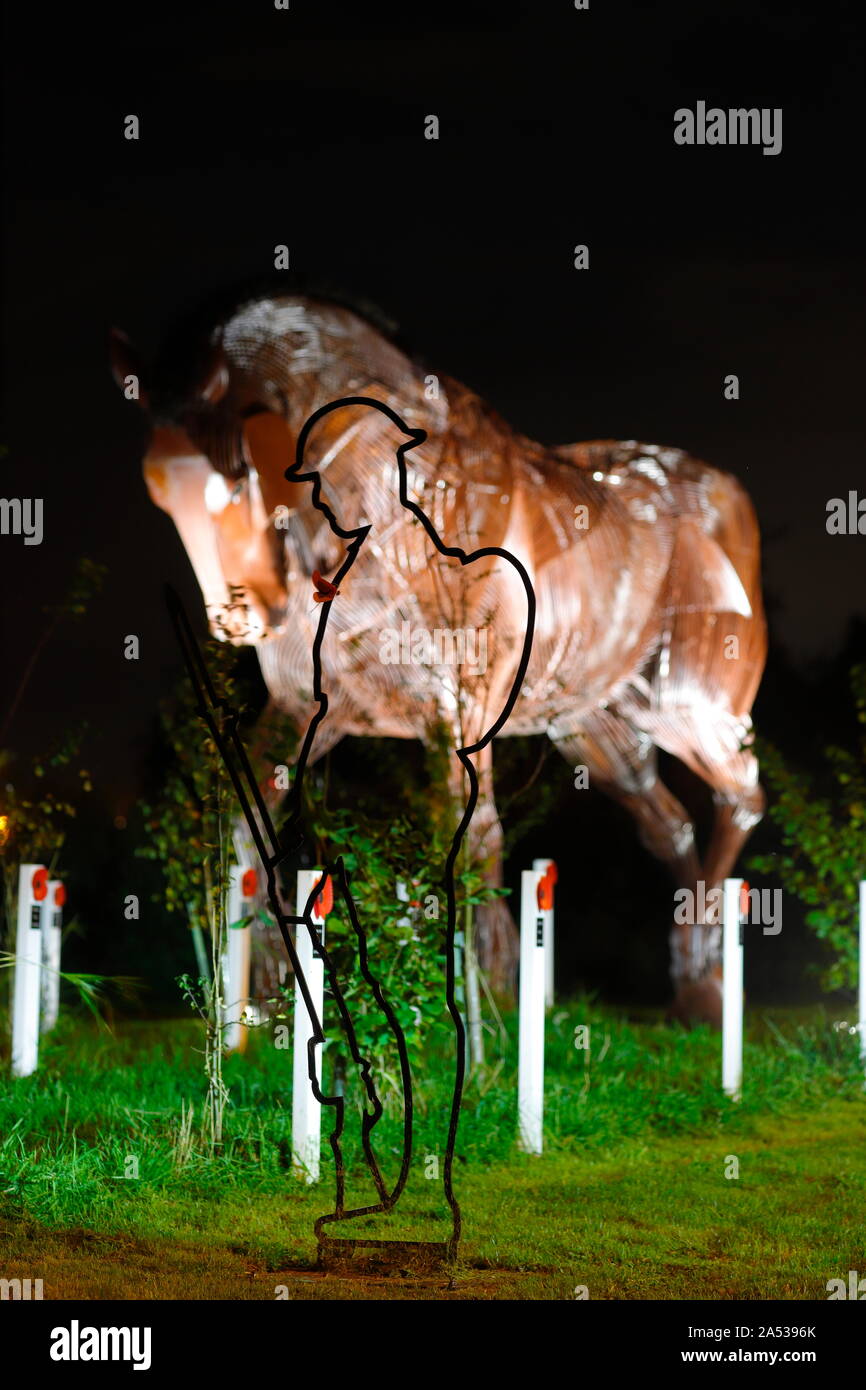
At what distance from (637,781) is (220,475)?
170 inches

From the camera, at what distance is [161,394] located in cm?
895

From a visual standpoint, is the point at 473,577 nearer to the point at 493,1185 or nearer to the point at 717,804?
the point at 493,1185

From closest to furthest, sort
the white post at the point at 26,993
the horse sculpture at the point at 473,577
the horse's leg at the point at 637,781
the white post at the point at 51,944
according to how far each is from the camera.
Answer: the white post at the point at 26,993, the horse sculpture at the point at 473,577, the white post at the point at 51,944, the horse's leg at the point at 637,781

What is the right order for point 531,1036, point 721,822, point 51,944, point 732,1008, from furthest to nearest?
point 721,822 → point 51,944 → point 732,1008 → point 531,1036

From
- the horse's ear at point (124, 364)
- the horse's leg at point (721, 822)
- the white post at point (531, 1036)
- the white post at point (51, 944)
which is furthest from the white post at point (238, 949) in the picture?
the horse's leg at point (721, 822)

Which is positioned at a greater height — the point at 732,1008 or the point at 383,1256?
the point at 732,1008

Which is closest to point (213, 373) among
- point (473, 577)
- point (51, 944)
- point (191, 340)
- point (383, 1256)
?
point (191, 340)

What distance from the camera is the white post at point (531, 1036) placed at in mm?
7020

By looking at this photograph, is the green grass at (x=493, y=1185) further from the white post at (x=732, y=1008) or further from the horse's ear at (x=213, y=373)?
the horse's ear at (x=213, y=373)

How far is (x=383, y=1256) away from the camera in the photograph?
5098 millimetres

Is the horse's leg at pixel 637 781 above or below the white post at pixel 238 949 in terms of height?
above

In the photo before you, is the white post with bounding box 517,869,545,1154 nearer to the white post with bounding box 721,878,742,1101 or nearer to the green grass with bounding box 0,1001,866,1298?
the green grass with bounding box 0,1001,866,1298

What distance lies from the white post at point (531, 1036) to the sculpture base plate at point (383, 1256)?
187 cm
